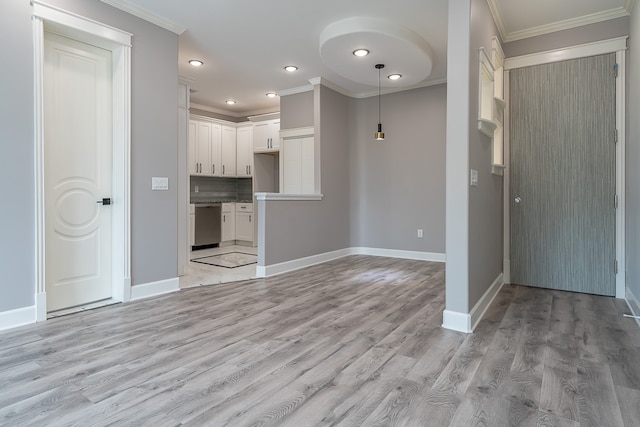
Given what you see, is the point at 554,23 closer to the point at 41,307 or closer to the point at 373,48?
the point at 373,48

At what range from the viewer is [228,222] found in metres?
7.21

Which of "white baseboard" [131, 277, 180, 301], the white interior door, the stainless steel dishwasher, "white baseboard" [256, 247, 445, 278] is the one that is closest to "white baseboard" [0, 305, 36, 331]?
the white interior door

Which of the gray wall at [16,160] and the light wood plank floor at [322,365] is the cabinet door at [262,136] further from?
the gray wall at [16,160]

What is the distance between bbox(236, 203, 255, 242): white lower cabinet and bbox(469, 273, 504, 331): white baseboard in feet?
14.9

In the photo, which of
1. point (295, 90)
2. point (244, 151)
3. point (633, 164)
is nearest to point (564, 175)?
point (633, 164)

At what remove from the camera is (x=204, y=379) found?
1896 mm

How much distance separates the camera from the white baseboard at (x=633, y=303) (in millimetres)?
2852

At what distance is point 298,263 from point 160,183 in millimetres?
2116

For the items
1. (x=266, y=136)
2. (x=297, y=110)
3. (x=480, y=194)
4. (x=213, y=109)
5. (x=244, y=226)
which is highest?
(x=213, y=109)

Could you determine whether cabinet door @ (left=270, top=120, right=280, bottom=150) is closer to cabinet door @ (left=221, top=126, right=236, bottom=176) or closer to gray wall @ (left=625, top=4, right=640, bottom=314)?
cabinet door @ (left=221, top=126, right=236, bottom=176)

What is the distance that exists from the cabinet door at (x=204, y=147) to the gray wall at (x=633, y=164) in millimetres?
6077

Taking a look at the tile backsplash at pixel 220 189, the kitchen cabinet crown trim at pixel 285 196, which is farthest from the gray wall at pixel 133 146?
the tile backsplash at pixel 220 189

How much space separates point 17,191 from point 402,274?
3.83 m

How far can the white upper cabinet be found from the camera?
6785 mm
